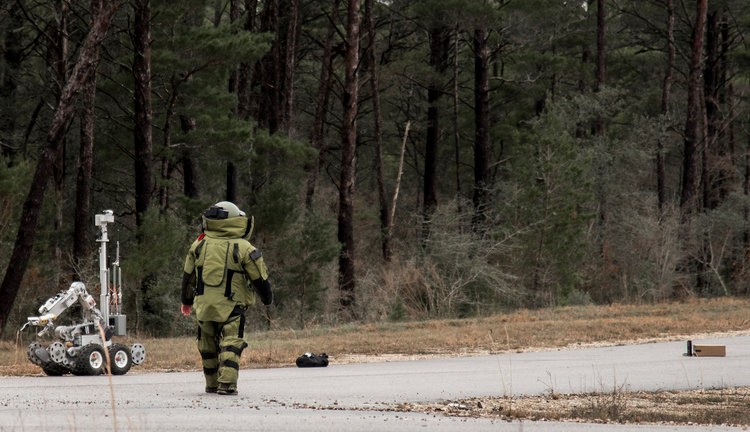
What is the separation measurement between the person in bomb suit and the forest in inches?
497

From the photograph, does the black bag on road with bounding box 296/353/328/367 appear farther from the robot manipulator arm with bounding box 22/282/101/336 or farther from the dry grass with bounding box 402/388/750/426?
the dry grass with bounding box 402/388/750/426

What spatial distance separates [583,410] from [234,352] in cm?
327

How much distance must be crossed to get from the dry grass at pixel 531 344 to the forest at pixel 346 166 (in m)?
3.28

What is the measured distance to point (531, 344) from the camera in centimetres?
1914

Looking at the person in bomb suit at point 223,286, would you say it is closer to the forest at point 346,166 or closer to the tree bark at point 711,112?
the forest at point 346,166

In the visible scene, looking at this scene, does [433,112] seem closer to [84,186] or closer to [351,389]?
[84,186]

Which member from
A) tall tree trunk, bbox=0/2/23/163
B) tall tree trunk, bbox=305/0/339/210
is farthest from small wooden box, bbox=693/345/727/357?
tall tree trunk, bbox=0/2/23/163

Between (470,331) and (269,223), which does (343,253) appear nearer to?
(269,223)

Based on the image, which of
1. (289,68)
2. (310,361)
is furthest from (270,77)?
(310,361)

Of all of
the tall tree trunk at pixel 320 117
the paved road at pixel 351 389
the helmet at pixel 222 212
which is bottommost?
the paved road at pixel 351 389

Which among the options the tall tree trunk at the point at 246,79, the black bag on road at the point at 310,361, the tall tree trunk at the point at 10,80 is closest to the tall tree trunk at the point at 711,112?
the tall tree trunk at the point at 246,79

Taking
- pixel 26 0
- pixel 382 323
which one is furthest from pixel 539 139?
pixel 26 0

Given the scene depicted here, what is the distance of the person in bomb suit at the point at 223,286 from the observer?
1104 cm

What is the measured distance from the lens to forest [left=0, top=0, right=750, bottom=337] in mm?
26328
